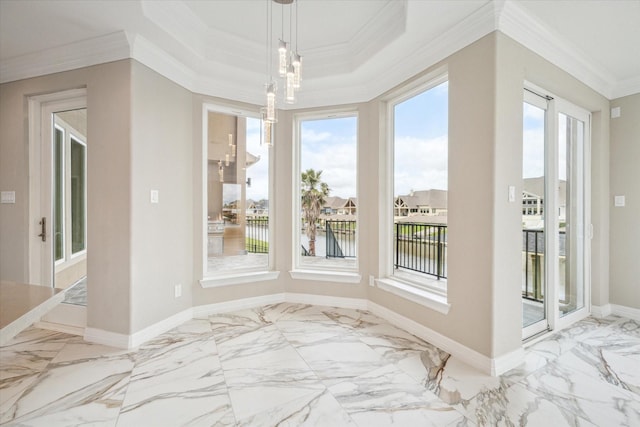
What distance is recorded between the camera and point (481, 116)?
2.26m

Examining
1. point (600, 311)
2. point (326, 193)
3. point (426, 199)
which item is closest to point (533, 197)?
point (426, 199)

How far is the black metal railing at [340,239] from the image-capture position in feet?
12.5

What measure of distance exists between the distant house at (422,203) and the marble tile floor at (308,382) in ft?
3.96

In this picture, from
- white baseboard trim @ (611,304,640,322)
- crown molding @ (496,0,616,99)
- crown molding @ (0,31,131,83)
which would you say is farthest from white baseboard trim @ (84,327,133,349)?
white baseboard trim @ (611,304,640,322)

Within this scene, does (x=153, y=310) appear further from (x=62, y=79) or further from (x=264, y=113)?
(x=62, y=79)

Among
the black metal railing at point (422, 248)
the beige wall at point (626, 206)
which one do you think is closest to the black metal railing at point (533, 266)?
the black metal railing at point (422, 248)

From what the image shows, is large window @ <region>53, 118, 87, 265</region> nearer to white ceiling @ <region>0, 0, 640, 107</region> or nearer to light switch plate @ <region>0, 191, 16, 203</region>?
light switch plate @ <region>0, 191, 16, 203</region>

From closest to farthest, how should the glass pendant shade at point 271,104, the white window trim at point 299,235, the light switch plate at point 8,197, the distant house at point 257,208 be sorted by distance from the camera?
the glass pendant shade at point 271,104 → the light switch plate at point 8,197 → the white window trim at point 299,235 → the distant house at point 257,208

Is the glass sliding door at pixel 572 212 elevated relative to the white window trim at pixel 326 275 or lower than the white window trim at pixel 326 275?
elevated

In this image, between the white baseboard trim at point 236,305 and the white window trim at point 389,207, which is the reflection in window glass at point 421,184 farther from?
the white baseboard trim at point 236,305

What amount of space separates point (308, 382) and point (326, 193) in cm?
224

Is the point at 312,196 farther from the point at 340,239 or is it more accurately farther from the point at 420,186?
the point at 420,186

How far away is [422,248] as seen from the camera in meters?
3.36

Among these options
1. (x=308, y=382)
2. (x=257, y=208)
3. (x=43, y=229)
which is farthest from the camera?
(x=257, y=208)
